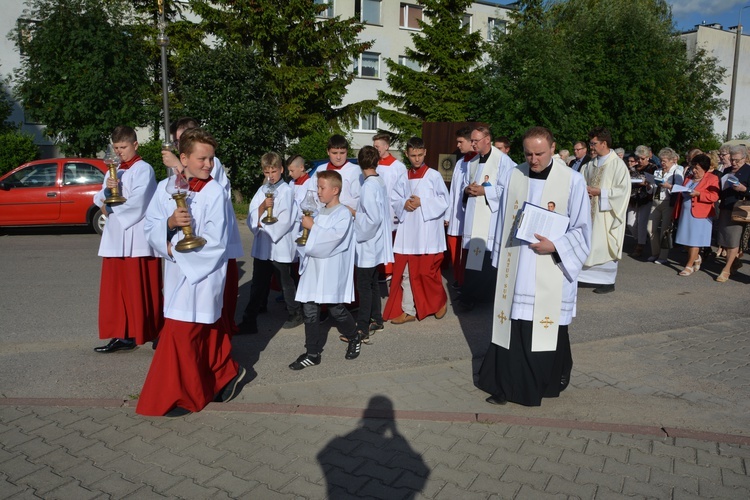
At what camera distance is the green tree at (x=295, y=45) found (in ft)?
73.9

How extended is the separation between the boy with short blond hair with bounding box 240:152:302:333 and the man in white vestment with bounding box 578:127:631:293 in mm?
4052

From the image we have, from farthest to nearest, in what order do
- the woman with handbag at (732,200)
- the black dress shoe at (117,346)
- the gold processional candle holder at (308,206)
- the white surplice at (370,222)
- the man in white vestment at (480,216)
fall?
the woman with handbag at (732,200) → the man in white vestment at (480,216) → the white surplice at (370,222) → the black dress shoe at (117,346) → the gold processional candle holder at (308,206)

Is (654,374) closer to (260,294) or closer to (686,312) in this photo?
(686,312)

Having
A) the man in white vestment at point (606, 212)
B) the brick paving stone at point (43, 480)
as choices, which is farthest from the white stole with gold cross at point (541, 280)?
the man in white vestment at point (606, 212)

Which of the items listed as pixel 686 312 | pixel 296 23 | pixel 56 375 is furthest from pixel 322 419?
pixel 296 23

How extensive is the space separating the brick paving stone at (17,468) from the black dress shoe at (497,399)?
121 inches

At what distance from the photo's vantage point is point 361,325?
662cm

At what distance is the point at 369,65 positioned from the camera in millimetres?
37094

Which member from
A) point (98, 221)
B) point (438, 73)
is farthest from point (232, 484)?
point (438, 73)

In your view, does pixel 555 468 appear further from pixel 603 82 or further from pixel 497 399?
pixel 603 82

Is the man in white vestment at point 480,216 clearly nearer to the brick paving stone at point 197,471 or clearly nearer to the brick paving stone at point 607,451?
the brick paving stone at point 607,451

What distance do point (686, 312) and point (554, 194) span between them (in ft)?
13.7

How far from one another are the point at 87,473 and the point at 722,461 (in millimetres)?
3869

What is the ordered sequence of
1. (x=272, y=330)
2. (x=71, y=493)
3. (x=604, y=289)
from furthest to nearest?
(x=604, y=289), (x=272, y=330), (x=71, y=493)
